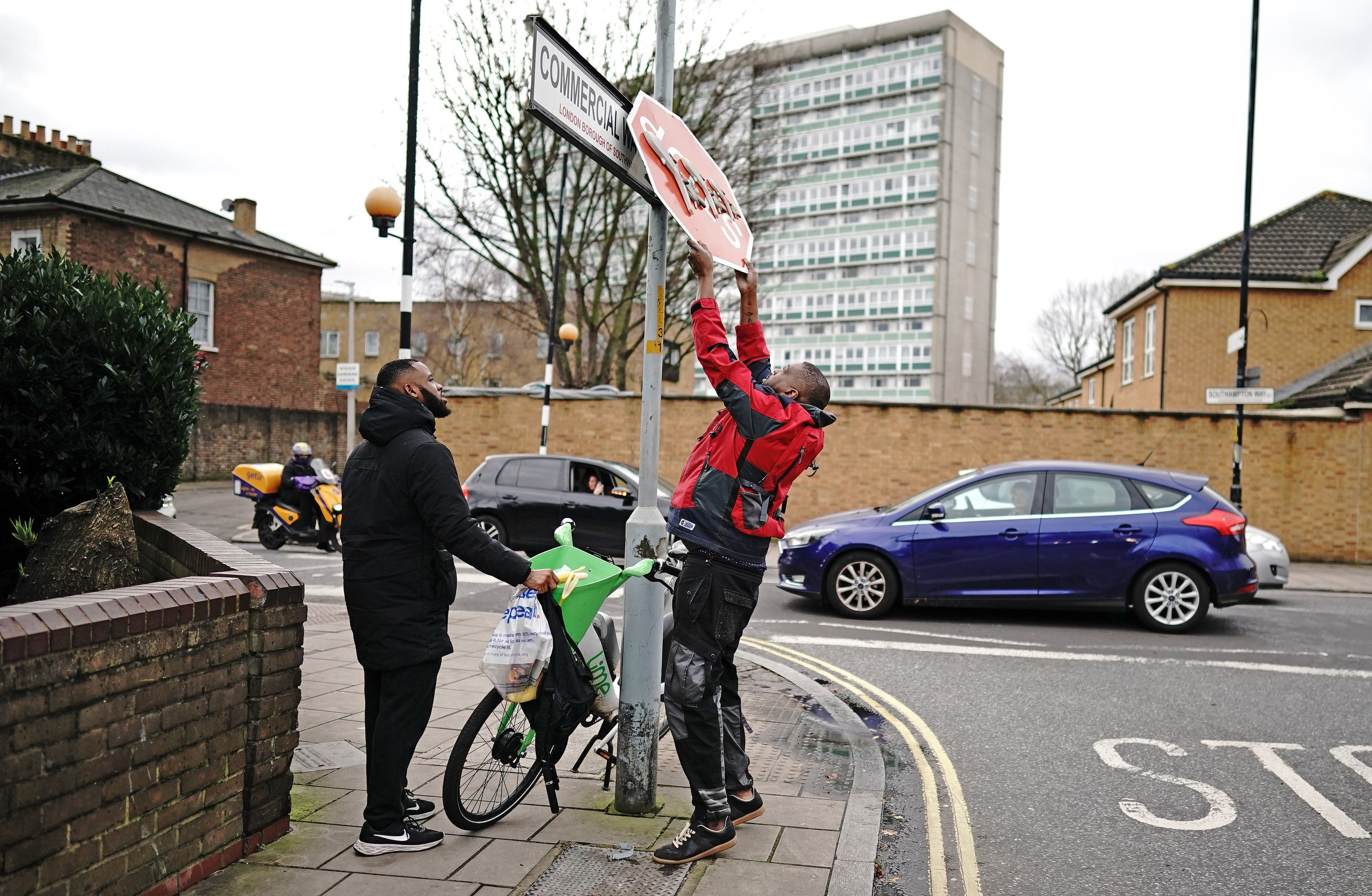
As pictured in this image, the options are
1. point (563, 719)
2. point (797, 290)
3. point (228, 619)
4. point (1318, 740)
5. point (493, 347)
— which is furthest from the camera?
point (797, 290)

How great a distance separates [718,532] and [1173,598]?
24.5 feet

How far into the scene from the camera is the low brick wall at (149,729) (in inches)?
104

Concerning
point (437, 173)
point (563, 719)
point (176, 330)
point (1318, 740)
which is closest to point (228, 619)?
point (563, 719)

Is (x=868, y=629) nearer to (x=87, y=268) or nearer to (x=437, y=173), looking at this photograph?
(x=87, y=268)

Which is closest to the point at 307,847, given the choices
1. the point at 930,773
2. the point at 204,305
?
the point at 930,773

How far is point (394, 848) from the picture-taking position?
12.1 feet

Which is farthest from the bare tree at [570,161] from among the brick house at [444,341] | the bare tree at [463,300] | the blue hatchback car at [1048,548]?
the brick house at [444,341]

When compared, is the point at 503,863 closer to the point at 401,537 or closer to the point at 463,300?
the point at 401,537

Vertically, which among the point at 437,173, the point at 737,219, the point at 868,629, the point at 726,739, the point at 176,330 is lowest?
the point at 868,629

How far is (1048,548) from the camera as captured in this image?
381 inches

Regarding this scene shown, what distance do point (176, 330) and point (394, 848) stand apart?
305 cm

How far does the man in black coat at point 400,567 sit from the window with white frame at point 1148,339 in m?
25.3

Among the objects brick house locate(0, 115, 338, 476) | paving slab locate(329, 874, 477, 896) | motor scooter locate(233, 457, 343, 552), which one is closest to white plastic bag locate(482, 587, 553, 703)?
paving slab locate(329, 874, 477, 896)

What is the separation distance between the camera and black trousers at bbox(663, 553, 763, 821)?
3.80 meters
